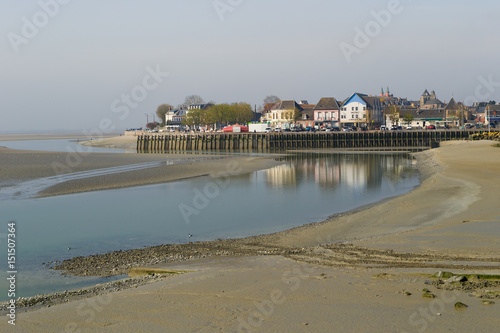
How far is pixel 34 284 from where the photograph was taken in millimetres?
11617

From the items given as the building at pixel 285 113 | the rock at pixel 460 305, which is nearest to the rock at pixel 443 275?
the rock at pixel 460 305

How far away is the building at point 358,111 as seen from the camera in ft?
370

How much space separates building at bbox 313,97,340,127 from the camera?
11675 centimetres

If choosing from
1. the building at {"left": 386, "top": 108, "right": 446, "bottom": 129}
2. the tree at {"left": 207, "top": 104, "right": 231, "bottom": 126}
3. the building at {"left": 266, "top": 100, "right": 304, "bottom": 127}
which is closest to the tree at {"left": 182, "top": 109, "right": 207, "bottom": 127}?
the tree at {"left": 207, "top": 104, "right": 231, "bottom": 126}

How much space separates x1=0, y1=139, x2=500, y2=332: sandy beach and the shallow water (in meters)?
1.57

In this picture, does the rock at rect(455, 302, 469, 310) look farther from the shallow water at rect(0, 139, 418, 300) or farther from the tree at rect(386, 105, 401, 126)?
the tree at rect(386, 105, 401, 126)

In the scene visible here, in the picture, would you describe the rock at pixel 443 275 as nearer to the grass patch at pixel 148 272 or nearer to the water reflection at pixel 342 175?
the grass patch at pixel 148 272

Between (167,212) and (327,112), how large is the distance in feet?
325

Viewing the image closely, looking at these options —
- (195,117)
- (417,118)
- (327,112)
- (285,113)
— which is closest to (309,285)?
(327,112)

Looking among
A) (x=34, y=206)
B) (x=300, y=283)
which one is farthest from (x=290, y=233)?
(x=34, y=206)

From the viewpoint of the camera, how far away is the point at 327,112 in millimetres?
117750

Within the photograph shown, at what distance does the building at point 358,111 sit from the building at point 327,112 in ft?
6.21

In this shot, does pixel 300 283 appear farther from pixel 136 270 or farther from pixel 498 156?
pixel 498 156

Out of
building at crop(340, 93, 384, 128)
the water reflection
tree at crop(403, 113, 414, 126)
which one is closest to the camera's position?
the water reflection
